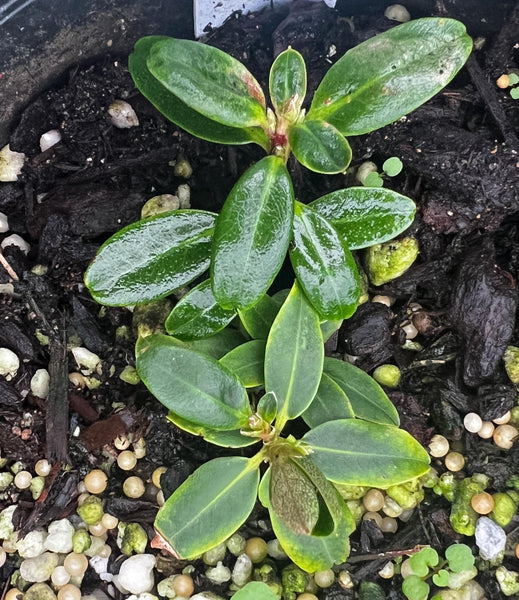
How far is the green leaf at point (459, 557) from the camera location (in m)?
1.63

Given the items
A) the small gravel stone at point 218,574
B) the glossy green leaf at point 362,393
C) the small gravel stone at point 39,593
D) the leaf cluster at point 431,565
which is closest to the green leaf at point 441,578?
the leaf cluster at point 431,565

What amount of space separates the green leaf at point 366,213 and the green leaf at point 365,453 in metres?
0.47

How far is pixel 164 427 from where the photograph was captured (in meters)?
1.76

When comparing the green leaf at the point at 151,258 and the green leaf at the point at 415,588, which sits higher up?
the green leaf at the point at 151,258

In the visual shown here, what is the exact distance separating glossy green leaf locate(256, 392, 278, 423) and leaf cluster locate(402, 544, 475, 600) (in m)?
0.62

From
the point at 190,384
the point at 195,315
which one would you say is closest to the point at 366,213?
the point at 195,315

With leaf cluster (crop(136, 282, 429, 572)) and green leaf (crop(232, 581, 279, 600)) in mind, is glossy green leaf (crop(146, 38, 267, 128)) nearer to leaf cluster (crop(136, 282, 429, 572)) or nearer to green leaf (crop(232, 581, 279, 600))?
leaf cluster (crop(136, 282, 429, 572))

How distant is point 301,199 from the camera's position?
5.96 ft

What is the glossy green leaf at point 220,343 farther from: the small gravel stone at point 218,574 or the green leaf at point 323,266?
the small gravel stone at point 218,574

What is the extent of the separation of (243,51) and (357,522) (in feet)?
4.86

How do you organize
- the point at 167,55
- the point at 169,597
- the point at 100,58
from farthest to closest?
the point at 100,58 → the point at 169,597 → the point at 167,55

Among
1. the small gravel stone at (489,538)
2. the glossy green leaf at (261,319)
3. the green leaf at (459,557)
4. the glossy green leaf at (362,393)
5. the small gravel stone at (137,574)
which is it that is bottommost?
the small gravel stone at (489,538)

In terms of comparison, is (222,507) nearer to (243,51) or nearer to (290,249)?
(290,249)

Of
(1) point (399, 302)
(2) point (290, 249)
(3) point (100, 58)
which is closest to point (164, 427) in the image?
(2) point (290, 249)
